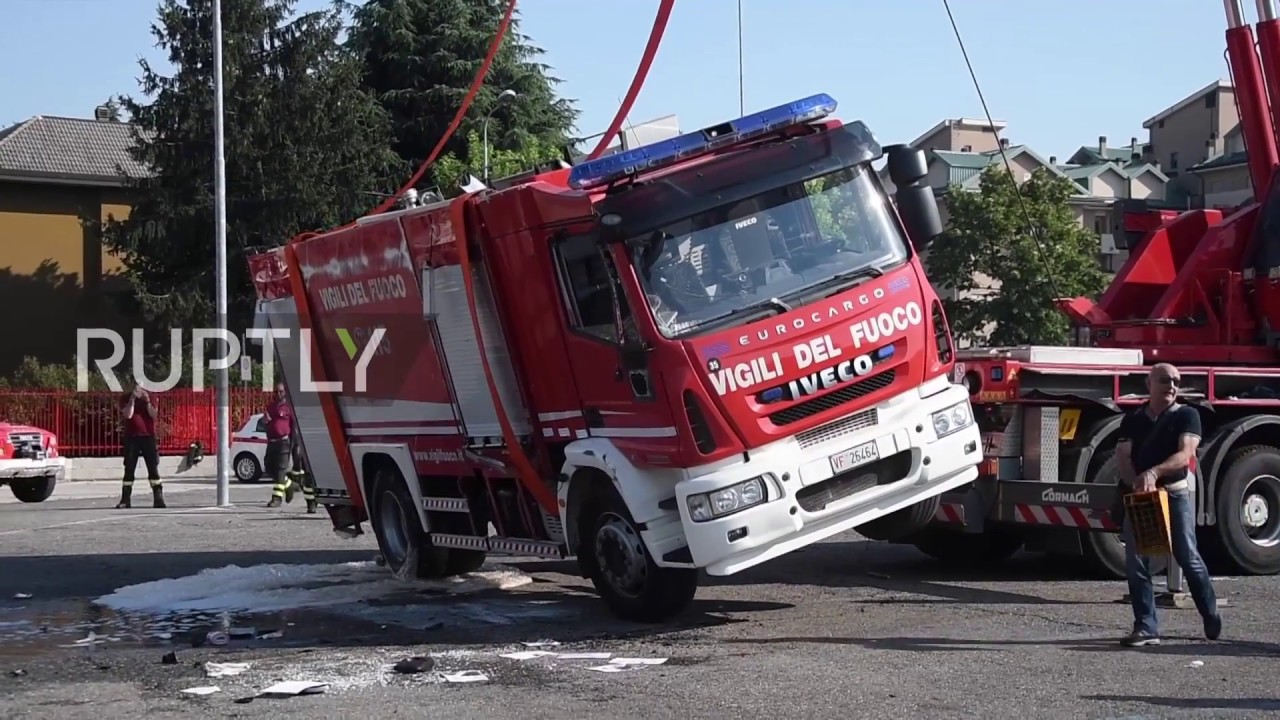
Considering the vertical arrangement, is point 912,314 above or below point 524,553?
above

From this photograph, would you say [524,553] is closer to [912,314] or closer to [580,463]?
[580,463]

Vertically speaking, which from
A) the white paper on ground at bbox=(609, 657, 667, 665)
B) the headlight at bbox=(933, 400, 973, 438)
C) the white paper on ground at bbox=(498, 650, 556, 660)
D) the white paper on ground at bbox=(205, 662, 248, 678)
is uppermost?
the headlight at bbox=(933, 400, 973, 438)

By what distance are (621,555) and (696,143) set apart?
8.36ft

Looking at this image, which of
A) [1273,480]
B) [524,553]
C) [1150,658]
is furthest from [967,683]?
[1273,480]

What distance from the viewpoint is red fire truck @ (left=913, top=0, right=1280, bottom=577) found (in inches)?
440

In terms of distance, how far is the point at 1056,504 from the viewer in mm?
10938

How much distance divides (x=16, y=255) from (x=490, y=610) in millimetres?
39248

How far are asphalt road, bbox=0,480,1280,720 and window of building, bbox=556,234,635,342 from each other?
6.14 feet

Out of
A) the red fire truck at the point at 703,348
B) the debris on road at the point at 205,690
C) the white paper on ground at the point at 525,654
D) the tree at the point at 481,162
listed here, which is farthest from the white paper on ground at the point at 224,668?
the tree at the point at 481,162

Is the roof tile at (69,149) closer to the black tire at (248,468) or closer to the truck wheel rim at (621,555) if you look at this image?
the black tire at (248,468)

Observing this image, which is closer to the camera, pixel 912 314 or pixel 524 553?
pixel 912 314

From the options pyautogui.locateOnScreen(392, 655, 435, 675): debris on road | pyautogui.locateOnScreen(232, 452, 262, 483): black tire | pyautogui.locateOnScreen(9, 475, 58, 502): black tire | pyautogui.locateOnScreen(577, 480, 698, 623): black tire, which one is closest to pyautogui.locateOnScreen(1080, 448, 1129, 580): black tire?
pyautogui.locateOnScreen(577, 480, 698, 623): black tire

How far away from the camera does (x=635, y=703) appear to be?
7.25 meters

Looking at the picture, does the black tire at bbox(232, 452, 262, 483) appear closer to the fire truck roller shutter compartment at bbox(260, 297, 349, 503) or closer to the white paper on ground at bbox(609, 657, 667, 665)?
the fire truck roller shutter compartment at bbox(260, 297, 349, 503)
